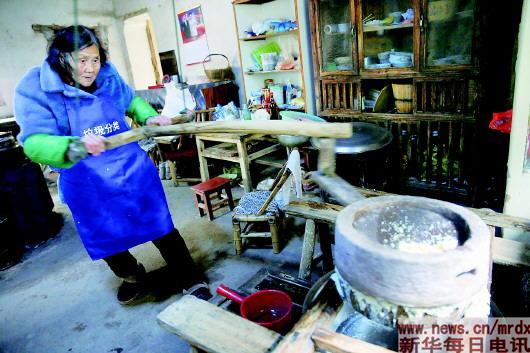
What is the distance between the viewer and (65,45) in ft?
7.50

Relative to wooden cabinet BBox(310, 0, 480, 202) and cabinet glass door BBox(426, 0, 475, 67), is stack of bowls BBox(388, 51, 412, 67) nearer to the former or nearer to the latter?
wooden cabinet BBox(310, 0, 480, 202)

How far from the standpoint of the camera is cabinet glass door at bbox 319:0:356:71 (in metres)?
4.25

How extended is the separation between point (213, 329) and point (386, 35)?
13.0ft

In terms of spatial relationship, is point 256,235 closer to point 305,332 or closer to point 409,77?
point 305,332

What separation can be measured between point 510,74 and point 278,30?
2855 mm

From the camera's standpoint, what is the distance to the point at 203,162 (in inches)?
209

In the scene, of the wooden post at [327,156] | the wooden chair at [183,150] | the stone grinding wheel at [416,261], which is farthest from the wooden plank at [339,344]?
the wooden chair at [183,150]

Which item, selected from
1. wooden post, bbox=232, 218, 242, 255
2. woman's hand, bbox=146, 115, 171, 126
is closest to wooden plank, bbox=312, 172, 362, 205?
woman's hand, bbox=146, 115, 171, 126

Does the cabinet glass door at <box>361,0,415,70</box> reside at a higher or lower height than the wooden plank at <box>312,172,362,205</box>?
higher

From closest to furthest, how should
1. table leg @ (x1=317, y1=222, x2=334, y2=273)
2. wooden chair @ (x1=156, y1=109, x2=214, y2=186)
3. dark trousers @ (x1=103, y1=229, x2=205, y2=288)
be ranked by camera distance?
table leg @ (x1=317, y1=222, x2=334, y2=273)
dark trousers @ (x1=103, y1=229, x2=205, y2=288)
wooden chair @ (x1=156, y1=109, x2=214, y2=186)

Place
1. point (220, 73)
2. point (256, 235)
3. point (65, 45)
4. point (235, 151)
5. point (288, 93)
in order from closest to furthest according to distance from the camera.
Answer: point (65, 45)
point (256, 235)
point (235, 151)
point (288, 93)
point (220, 73)

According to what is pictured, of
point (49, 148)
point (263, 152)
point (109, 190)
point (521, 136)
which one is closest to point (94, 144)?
point (49, 148)

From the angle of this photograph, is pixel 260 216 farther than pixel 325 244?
Yes

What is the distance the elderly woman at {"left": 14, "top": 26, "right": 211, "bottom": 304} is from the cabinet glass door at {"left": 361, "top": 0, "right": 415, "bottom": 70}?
2.68 m
